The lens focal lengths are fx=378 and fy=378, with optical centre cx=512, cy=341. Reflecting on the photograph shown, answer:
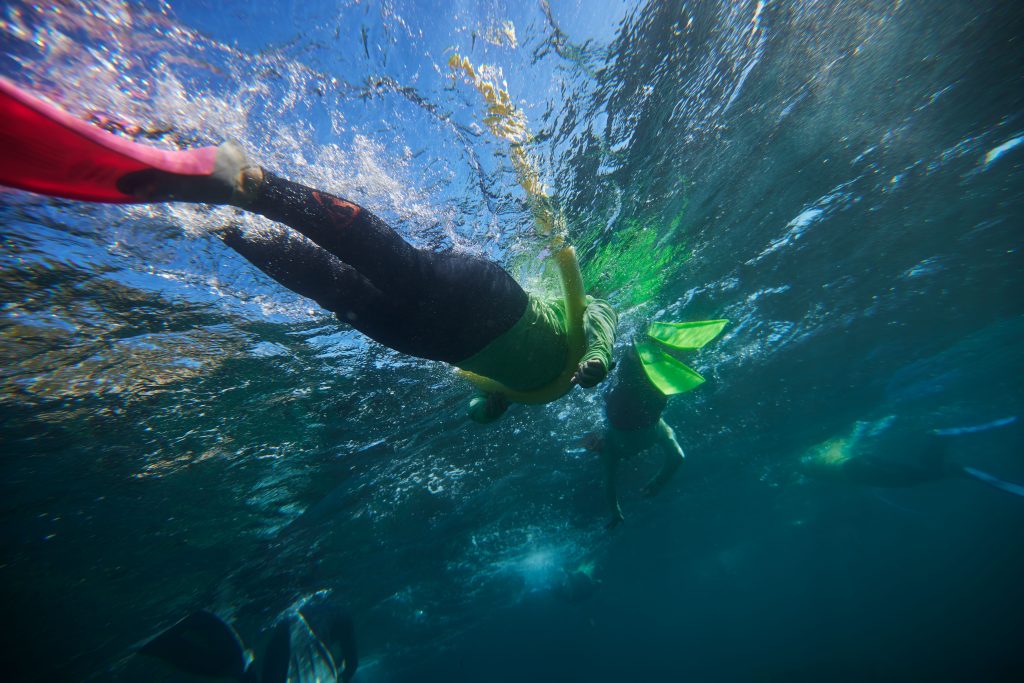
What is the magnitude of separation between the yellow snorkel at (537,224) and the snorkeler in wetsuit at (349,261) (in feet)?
0.12

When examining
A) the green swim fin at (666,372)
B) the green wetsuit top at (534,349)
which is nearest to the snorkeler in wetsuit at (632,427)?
the green swim fin at (666,372)

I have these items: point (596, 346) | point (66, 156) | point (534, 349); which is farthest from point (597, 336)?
point (66, 156)

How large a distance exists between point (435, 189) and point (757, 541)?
63762 millimetres

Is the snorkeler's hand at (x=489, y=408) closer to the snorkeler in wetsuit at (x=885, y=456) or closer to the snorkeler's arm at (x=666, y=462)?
the snorkeler's arm at (x=666, y=462)

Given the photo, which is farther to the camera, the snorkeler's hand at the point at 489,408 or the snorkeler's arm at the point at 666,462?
the snorkeler's arm at the point at 666,462

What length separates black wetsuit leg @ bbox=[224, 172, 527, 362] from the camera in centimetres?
236

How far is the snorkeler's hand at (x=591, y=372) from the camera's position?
270 centimetres

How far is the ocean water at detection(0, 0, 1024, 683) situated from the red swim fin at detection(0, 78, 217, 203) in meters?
2.14

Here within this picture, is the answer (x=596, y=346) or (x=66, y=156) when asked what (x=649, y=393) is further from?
(x=66, y=156)

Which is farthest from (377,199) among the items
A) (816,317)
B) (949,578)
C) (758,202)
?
(949,578)

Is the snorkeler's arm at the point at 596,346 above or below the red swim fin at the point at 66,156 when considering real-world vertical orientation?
below

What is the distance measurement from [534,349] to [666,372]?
2251 mm

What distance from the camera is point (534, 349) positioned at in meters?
3.43

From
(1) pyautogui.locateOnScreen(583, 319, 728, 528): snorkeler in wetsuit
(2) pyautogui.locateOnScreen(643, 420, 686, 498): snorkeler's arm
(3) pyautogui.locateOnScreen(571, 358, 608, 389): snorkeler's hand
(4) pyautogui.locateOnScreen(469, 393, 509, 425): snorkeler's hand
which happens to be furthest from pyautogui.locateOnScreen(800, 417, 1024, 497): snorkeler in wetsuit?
(3) pyautogui.locateOnScreen(571, 358, 608, 389): snorkeler's hand
